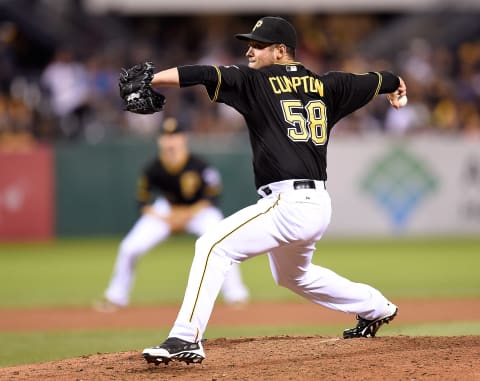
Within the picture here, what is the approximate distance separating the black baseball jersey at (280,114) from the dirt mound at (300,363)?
1121 millimetres

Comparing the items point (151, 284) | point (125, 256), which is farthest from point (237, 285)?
point (151, 284)

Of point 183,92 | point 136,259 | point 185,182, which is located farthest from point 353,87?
point 183,92

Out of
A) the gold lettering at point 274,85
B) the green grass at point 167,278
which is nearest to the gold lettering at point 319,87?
the gold lettering at point 274,85

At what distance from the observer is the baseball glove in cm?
556

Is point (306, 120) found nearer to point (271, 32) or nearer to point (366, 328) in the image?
point (271, 32)

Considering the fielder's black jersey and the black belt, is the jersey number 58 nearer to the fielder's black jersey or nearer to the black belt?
the black belt

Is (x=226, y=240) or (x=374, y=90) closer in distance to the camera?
(x=226, y=240)

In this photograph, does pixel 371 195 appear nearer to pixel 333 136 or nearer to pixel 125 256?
pixel 333 136

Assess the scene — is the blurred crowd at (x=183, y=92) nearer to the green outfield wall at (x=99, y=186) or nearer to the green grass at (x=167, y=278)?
the green outfield wall at (x=99, y=186)

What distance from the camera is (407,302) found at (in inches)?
410

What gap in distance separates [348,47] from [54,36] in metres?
6.13

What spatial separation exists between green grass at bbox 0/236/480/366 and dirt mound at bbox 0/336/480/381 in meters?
1.41

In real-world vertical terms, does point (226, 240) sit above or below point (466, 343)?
above

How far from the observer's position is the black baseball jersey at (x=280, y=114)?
5.80 meters
